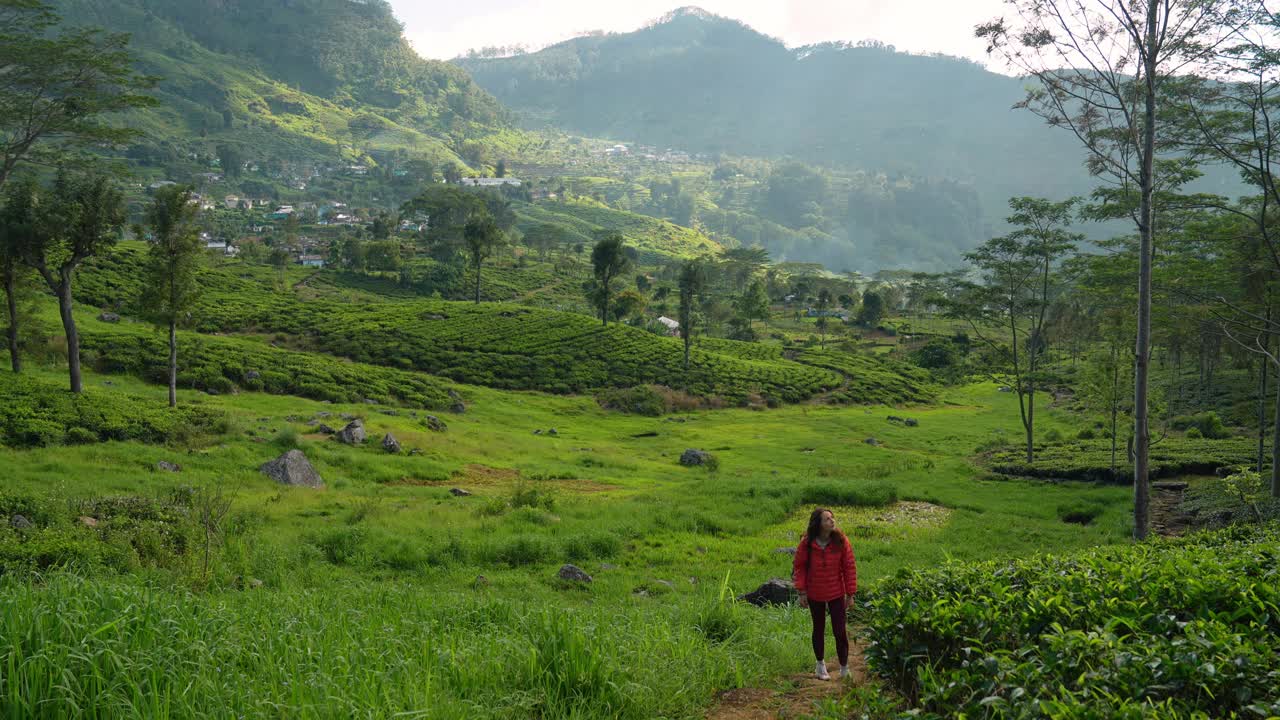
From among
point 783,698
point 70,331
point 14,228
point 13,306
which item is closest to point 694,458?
point 783,698

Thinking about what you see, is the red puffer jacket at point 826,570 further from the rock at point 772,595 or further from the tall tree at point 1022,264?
the tall tree at point 1022,264

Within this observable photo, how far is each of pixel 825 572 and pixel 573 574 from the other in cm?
704

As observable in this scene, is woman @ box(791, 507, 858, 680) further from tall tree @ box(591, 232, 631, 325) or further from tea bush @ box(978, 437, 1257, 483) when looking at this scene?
tall tree @ box(591, 232, 631, 325)

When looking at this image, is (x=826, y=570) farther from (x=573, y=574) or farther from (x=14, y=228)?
(x=14, y=228)

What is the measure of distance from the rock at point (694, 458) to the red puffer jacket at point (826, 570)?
82.1 ft

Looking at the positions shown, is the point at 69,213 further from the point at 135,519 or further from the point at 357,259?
the point at 357,259

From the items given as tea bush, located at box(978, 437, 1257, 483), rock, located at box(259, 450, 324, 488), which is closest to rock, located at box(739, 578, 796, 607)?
rock, located at box(259, 450, 324, 488)

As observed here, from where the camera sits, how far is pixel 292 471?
70.3 ft

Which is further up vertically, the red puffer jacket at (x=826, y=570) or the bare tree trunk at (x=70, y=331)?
the bare tree trunk at (x=70, y=331)

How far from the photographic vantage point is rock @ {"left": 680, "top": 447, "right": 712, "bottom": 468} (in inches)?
1293

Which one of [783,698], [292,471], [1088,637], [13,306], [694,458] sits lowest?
[694,458]

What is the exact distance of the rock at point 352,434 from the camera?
1096 inches

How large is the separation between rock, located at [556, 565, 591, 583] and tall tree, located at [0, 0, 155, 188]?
90.8 feet

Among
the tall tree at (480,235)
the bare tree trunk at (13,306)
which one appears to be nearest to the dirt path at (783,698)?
the bare tree trunk at (13,306)
